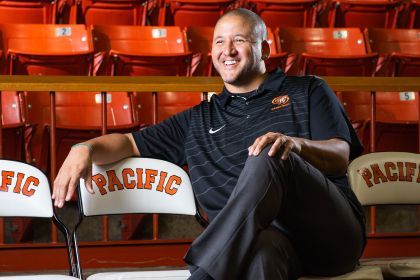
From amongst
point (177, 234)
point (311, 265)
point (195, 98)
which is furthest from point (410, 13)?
point (311, 265)

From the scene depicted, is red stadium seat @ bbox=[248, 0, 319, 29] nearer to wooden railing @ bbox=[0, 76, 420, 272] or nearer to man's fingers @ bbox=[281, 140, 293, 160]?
wooden railing @ bbox=[0, 76, 420, 272]

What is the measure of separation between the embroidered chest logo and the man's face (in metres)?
0.14

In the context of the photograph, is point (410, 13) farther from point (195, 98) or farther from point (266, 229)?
point (266, 229)

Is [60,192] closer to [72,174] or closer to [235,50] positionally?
[72,174]

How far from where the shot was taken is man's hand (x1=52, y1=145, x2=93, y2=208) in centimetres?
223

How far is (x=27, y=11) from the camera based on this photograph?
18.0 ft

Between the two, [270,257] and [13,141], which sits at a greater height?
[270,257]

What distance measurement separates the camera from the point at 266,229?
197 centimetres

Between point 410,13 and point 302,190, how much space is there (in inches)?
180

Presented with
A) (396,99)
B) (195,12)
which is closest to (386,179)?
(396,99)

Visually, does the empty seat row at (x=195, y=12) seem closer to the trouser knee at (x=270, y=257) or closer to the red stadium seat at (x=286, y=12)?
the red stadium seat at (x=286, y=12)

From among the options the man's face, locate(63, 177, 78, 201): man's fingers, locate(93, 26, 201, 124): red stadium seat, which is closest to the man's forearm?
locate(63, 177, 78, 201): man's fingers

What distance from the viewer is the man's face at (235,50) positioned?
2455mm

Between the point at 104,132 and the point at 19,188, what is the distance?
0.68 metres
